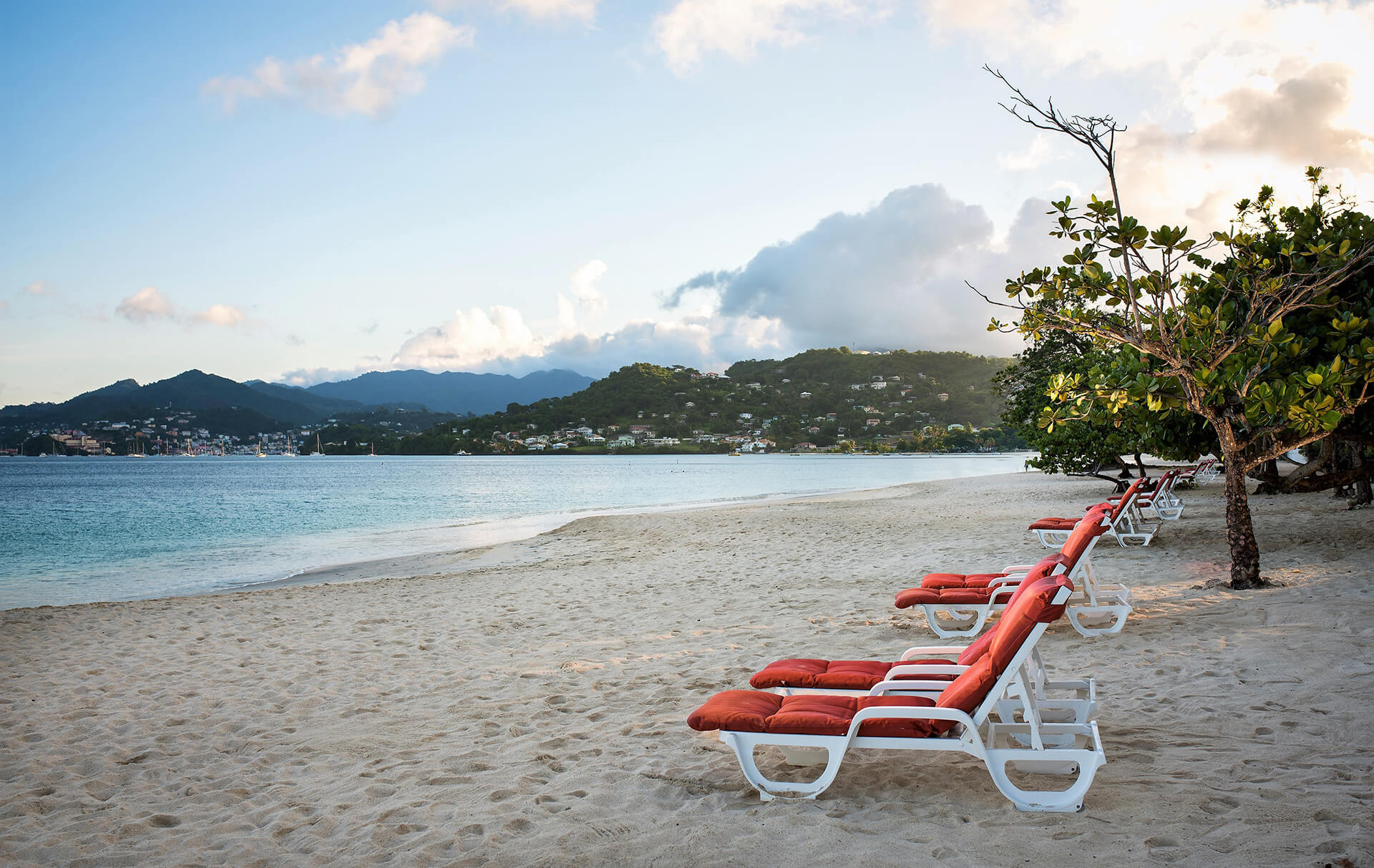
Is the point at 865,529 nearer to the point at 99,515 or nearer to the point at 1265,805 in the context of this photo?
the point at 1265,805

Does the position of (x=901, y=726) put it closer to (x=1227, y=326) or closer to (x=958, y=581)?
(x=958, y=581)

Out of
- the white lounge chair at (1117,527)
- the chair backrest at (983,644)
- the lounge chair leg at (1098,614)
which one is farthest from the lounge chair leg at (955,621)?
the white lounge chair at (1117,527)

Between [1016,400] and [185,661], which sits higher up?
[1016,400]

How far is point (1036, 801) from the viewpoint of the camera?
3.37 m

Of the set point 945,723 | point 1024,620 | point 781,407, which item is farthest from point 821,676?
point 781,407

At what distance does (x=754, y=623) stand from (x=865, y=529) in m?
10.3

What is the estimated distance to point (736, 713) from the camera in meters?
3.52

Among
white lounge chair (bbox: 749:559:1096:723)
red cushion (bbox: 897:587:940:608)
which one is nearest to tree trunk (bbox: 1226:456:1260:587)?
red cushion (bbox: 897:587:940:608)

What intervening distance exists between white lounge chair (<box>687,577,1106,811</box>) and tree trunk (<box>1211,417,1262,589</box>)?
547 centimetres

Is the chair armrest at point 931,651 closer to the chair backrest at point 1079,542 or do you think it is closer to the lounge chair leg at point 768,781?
the chair backrest at point 1079,542

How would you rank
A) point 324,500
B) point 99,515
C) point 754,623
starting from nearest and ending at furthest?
point 754,623 < point 99,515 < point 324,500

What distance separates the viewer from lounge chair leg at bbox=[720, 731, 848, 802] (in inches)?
138

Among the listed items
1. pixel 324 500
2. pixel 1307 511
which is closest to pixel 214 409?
pixel 324 500

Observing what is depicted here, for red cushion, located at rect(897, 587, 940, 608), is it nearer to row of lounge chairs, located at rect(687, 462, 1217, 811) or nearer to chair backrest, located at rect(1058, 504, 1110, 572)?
chair backrest, located at rect(1058, 504, 1110, 572)
